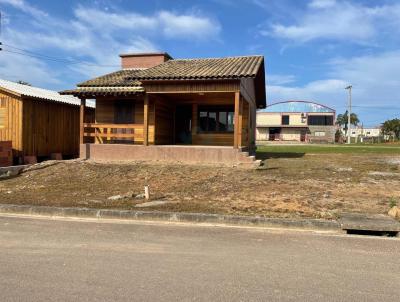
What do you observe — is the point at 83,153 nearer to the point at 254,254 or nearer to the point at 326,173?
the point at 326,173

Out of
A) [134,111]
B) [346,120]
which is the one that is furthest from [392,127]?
[134,111]

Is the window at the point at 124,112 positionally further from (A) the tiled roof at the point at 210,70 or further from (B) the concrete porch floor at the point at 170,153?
(B) the concrete porch floor at the point at 170,153

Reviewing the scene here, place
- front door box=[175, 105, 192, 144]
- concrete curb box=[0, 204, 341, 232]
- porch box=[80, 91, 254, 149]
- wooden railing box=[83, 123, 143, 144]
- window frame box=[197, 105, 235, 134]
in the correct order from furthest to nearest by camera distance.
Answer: front door box=[175, 105, 192, 144] < window frame box=[197, 105, 235, 134] < porch box=[80, 91, 254, 149] < wooden railing box=[83, 123, 143, 144] < concrete curb box=[0, 204, 341, 232]

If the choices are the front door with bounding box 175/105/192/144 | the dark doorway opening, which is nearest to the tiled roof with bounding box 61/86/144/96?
the front door with bounding box 175/105/192/144

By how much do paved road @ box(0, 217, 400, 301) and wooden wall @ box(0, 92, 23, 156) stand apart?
1224 centimetres

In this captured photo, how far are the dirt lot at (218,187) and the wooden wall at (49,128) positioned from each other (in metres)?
4.00

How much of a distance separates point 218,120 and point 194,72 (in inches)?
157

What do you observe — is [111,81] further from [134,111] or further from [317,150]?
[317,150]

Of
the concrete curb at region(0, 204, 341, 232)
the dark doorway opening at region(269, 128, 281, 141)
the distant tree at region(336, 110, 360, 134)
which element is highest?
the distant tree at region(336, 110, 360, 134)

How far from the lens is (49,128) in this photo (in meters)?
20.2

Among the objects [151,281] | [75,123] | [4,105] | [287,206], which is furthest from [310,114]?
[151,281]

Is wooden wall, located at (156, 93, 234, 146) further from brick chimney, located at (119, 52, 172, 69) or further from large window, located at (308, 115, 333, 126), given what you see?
large window, located at (308, 115, 333, 126)

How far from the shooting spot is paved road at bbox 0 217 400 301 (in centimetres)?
412

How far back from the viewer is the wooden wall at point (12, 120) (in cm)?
1823
